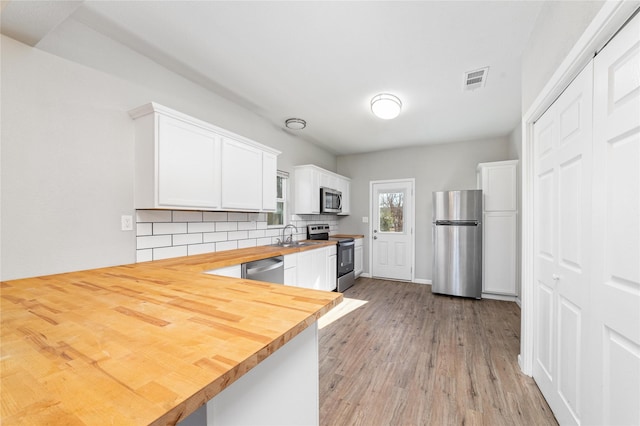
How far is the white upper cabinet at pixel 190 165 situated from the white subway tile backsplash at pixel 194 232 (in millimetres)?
256

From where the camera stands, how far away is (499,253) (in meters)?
4.05

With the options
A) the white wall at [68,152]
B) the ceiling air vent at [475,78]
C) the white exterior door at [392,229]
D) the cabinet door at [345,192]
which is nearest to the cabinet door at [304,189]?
the cabinet door at [345,192]

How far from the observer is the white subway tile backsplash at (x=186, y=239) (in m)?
2.48

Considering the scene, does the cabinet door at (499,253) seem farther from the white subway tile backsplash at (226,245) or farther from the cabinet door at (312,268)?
the white subway tile backsplash at (226,245)

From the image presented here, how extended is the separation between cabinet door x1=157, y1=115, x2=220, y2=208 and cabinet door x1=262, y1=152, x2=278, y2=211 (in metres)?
0.71

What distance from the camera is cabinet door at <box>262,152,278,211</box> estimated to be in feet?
10.7

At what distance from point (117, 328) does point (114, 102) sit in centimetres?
196

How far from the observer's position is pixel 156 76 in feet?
7.75

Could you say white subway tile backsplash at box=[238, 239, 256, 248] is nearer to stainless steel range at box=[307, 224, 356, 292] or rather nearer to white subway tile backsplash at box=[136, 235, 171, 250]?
white subway tile backsplash at box=[136, 235, 171, 250]

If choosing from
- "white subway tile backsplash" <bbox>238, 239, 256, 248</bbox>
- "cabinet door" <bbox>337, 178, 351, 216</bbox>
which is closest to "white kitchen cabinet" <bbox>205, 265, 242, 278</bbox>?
"white subway tile backsplash" <bbox>238, 239, 256, 248</bbox>

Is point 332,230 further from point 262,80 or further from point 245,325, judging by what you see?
point 245,325

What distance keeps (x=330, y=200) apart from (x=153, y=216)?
295 cm

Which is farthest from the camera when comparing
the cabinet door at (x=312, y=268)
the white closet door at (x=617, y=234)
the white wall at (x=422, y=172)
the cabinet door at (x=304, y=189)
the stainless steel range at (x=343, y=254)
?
the white wall at (x=422, y=172)

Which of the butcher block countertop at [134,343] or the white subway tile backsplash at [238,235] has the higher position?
the white subway tile backsplash at [238,235]
